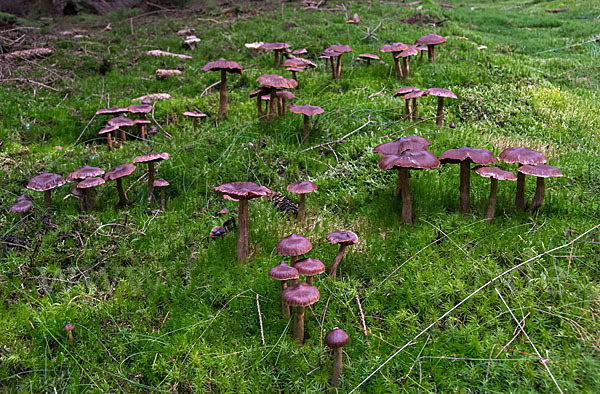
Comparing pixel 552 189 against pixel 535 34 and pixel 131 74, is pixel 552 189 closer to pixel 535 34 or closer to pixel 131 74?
pixel 131 74

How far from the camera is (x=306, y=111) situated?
6016 mm

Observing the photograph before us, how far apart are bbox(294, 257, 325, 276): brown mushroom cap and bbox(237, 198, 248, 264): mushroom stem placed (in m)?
0.98

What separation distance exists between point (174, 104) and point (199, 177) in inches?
117

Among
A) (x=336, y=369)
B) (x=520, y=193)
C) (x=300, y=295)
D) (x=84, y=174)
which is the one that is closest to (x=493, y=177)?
(x=520, y=193)

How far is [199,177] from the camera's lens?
19.4 ft

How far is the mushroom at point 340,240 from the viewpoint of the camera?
3717mm

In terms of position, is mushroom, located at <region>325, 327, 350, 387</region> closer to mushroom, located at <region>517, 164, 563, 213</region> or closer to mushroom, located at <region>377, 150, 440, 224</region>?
mushroom, located at <region>377, 150, 440, 224</region>

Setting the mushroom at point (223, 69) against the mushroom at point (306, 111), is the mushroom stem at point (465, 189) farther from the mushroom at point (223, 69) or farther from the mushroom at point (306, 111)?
the mushroom at point (223, 69)

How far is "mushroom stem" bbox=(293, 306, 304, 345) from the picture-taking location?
339 centimetres

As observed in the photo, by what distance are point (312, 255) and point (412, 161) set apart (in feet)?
4.82

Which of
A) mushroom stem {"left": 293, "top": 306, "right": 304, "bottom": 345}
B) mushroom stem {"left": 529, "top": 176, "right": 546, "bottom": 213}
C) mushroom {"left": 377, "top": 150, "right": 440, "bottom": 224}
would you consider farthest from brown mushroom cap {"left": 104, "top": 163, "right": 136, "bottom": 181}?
mushroom stem {"left": 529, "top": 176, "right": 546, "bottom": 213}

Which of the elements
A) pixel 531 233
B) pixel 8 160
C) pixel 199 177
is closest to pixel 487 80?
pixel 531 233

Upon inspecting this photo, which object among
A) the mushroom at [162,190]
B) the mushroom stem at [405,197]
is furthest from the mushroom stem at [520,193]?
the mushroom at [162,190]

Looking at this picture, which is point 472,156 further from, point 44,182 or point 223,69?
point 44,182
